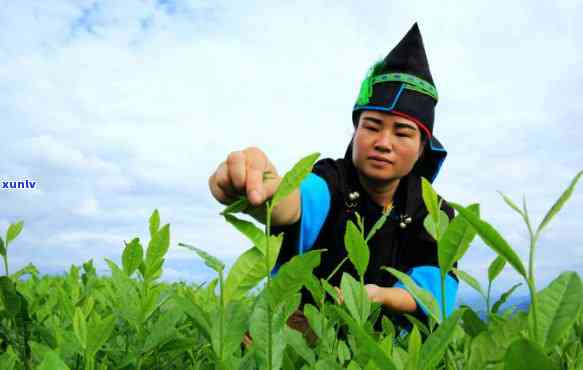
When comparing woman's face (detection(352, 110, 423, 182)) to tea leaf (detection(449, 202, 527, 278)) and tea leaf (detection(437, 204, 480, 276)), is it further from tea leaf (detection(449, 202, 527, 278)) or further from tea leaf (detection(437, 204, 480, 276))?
tea leaf (detection(449, 202, 527, 278))

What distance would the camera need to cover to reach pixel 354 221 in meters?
3.15

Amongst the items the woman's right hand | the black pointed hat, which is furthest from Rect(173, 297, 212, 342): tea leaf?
the black pointed hat

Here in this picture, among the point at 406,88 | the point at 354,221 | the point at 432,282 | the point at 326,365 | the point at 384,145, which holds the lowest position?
the point at 432,282

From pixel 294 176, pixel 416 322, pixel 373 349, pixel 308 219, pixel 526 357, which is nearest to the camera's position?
pixel 526 357

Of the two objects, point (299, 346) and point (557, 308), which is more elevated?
point (557, 308)

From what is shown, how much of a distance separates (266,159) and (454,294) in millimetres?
2036

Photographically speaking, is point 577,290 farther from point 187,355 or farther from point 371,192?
point 371,192

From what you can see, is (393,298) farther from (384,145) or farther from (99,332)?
(99,332)

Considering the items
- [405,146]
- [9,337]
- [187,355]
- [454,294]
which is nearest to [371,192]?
[405,146]

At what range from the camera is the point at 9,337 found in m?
1.51

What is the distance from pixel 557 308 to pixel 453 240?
158mm

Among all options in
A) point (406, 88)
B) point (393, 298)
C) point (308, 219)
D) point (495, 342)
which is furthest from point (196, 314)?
point (406, 88)

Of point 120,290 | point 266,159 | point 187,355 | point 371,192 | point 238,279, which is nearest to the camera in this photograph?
point 238,279

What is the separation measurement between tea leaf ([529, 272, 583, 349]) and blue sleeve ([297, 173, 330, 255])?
2.05 meters
